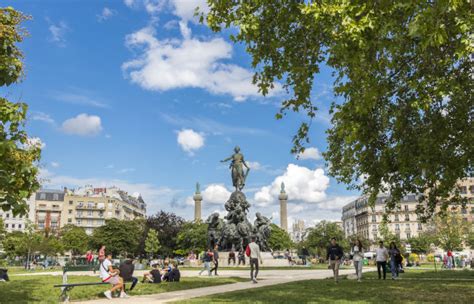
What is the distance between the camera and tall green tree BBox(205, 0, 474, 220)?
882 centimetres

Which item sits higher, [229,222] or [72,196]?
[72,196]

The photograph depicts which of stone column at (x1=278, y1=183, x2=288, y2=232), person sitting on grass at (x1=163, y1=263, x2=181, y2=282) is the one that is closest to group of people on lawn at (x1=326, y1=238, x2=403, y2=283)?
person sitting on grass at (x1=163, y1=263, x2=181, y2=282)

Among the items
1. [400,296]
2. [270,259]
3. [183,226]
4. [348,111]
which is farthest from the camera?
[183,226]

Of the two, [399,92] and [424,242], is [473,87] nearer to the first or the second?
[399,92]

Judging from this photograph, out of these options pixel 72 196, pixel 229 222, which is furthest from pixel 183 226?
pixel 72 196

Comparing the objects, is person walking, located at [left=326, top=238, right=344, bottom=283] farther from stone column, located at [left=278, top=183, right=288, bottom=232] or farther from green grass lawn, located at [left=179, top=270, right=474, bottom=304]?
stone column, located at [left=278, top=183, right=288, bottom=232]

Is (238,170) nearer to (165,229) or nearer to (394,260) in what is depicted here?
(394,260)

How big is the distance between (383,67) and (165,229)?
228ft

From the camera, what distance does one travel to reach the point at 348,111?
33.9ft

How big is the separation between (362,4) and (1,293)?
12.6 metres

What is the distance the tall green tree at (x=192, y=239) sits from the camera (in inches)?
2847

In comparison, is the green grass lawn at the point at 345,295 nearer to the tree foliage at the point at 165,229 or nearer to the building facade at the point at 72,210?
the tree foliage at the point at 165,229

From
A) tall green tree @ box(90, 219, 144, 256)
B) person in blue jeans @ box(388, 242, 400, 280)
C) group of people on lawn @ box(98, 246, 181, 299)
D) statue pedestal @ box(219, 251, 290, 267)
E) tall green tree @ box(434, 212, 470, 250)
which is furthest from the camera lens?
tall green tree @ box(90, 219, 144, 256)

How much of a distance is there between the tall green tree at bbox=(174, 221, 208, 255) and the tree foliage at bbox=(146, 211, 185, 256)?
221cm
